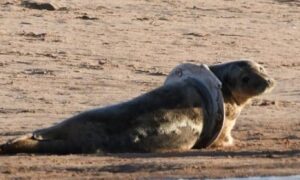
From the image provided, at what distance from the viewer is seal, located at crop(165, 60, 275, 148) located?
9703mm

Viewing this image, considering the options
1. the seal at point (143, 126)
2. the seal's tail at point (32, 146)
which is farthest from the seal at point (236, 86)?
the seal's tail at point (32, 146)

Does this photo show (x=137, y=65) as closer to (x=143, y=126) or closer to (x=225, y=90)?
(x=225, y=90)

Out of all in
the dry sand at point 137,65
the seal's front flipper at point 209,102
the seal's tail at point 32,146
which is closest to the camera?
the dry sand at point 137,65

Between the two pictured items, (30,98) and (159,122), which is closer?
(159,122)

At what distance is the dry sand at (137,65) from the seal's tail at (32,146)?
0.11 meters

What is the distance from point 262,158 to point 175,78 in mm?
998

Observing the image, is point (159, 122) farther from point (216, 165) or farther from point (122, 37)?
Answer: point (122, 37)

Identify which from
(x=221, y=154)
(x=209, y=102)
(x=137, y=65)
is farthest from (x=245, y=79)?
(x=137, y=65)

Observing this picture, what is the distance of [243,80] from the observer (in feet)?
32.1

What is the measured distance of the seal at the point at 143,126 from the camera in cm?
895

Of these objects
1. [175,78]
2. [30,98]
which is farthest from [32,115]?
[175,78]

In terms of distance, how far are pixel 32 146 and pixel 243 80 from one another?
1.79 metres

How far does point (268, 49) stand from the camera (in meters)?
16.3

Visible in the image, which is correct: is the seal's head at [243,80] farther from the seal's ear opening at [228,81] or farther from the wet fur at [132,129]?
the wet fur at [132,129]
